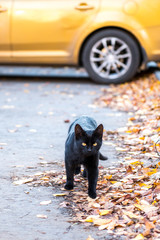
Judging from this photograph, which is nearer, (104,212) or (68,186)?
(104,212)

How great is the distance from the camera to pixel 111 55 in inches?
383

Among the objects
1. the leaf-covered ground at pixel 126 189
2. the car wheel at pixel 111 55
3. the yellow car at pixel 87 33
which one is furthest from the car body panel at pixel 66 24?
the leaf-covered ground at pixel 126 189

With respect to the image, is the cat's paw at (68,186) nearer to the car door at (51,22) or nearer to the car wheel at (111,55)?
the car wheel at (111,55)

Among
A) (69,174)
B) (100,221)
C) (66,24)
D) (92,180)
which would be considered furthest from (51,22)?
(100,221)

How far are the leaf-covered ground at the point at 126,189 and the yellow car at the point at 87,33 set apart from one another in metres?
2.90

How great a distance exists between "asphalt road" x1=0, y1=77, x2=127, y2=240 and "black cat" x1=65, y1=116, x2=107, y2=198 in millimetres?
306

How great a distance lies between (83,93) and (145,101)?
1.55 meters

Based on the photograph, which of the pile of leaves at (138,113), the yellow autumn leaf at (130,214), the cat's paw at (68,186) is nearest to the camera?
the yellow autumn leaf at (130,214)

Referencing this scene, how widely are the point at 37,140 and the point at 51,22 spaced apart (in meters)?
4.09

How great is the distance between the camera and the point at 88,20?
9688 mm

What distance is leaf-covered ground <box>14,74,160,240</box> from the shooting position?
3.74 metres

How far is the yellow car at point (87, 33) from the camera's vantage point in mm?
9570

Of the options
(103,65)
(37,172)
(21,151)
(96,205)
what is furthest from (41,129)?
(103,65)

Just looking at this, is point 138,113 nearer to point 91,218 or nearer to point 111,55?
point 111,55
